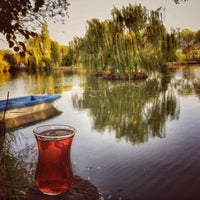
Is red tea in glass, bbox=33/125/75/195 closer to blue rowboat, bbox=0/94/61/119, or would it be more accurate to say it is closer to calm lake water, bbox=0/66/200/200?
calm lake water, bbox=0/66/200/200

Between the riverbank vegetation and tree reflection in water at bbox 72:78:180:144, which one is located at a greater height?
the riverbank vegetation

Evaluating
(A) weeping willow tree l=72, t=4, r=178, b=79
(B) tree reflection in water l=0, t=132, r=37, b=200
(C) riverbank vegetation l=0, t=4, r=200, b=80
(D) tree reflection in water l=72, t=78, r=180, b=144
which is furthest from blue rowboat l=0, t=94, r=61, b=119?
(A) weeping willow tree l=72, t=4, r=178, b=79

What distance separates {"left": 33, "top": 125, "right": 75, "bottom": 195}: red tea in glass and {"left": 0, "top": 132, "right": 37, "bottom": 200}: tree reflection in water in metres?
0.27

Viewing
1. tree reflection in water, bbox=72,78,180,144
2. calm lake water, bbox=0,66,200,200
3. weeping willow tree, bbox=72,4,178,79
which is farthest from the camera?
weeping willow tree, bbox=72,4,178,79

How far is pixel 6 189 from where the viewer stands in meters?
1.97

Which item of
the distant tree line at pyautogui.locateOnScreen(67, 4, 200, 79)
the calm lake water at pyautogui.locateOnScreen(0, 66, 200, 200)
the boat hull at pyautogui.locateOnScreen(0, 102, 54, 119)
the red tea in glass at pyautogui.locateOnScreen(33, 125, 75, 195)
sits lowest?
the calm lake water at pyautogui.locateOnScreen(0, 66, 200, 200)

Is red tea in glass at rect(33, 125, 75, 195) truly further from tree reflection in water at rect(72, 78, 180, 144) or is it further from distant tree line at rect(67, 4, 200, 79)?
distant tree line at rect(67, 4, 200, 79)

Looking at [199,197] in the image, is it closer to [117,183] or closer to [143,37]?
[117,183]

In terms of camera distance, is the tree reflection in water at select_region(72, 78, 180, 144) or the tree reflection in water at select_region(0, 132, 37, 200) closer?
the tree reflection in water at select_region(0, 132, 37, 200)

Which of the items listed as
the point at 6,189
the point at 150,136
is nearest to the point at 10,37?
the point at 6,189

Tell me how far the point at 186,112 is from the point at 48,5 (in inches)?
281

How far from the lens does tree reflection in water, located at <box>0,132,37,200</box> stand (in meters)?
1.90

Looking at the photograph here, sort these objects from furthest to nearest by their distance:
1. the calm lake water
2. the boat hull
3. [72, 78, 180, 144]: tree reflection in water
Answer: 1. the boat hull
2. [72, 78, 180, 144]: tree reflection in water
3. the calm lake water

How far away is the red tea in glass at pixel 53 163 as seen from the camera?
57.6 inches
